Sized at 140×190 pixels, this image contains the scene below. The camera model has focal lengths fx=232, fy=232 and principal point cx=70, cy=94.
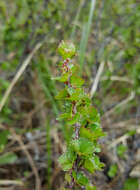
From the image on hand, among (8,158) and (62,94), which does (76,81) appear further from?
(8,158)

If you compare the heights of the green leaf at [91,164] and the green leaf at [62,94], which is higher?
the green leaf at [62,94]

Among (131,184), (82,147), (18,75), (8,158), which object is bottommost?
(131,184)

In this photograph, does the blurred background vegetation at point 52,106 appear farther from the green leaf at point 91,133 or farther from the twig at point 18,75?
the green leaf at point 91,133

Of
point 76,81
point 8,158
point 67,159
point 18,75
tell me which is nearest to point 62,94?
point 76,81

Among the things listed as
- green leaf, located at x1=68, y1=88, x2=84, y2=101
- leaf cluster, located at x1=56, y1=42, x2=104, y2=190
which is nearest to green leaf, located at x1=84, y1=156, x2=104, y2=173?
leaf cluster, located at x1=56, y1=42, x2=104, y2=190

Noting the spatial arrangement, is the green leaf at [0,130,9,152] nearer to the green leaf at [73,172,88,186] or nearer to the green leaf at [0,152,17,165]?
the green leaf at [0,152,17,165]

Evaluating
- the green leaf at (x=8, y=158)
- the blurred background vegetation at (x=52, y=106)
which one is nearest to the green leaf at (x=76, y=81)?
the blurred background vegetation at (x=52, y=106)

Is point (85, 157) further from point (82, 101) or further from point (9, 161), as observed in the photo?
point (9, 161)
